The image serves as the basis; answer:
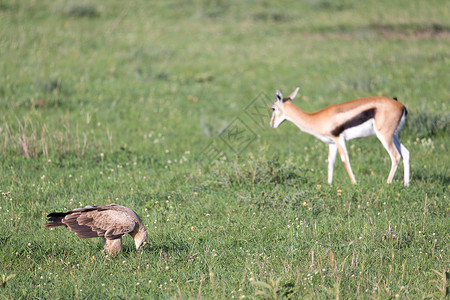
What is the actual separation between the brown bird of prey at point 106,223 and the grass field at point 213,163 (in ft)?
0.67

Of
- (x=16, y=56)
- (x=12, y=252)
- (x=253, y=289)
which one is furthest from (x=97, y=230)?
(x=16, y=56)

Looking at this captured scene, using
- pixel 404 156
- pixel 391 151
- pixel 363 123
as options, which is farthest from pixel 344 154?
pixel 404 156

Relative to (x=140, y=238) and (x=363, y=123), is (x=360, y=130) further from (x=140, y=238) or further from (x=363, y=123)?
(x=140, y=238)

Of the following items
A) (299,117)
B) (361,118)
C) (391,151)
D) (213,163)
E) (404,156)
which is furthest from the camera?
(213,163)

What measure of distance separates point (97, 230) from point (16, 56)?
43.4 ft

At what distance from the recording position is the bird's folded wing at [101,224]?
5535 millimetres

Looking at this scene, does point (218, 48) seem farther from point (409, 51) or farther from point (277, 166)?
point (277, 166)

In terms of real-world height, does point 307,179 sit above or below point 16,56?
below

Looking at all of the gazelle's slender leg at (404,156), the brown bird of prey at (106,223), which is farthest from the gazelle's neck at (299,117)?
the brown bird of prey at (106,223)

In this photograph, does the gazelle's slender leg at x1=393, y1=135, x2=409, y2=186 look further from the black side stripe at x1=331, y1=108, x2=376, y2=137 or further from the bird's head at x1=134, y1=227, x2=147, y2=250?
the bird's head at x1=134, y1=227, x2=147, y2=250

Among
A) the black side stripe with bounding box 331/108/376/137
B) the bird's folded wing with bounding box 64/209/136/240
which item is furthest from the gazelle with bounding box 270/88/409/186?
the bird's folded wing with bounding box 64/209/136/240

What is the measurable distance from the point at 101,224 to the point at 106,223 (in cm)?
6

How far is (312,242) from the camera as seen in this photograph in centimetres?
633

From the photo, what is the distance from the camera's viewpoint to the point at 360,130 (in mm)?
8484
